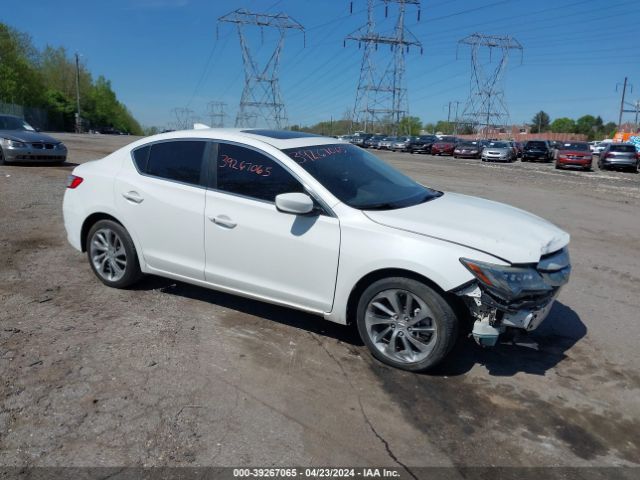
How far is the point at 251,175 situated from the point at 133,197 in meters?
1.27

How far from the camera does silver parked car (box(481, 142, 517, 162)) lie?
122 feet

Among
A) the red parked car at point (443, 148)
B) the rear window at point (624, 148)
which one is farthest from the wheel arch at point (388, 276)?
the red parked car at point (443, 148)

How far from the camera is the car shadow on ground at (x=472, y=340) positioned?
406 cm

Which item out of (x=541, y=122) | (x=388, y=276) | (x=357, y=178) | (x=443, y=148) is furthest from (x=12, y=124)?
(x=541, y=122)

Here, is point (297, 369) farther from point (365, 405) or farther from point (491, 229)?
point (491, 229)

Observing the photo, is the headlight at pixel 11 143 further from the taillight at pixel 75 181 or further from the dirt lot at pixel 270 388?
the taillight at pixel 75 181

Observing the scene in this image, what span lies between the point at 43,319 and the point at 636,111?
9047 cm

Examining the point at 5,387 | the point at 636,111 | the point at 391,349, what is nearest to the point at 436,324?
the point at 391,349

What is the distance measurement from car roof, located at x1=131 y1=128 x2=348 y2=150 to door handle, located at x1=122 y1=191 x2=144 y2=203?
537mm

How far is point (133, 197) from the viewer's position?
4.94 meters

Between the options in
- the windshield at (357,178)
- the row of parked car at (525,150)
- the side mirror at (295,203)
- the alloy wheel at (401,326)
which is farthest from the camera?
the row of parked car at (525,150)

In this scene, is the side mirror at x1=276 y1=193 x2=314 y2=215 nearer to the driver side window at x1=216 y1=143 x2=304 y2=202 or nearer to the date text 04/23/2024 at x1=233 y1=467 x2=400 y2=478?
the driver side window at x1=216 y1=143 x2=304 y2=202

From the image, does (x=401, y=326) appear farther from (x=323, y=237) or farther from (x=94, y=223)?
(x=94, y=223)

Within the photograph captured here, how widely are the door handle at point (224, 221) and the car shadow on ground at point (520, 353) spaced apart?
76.6 inches
